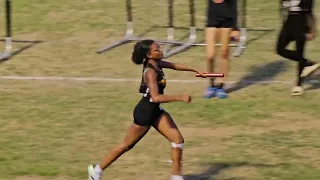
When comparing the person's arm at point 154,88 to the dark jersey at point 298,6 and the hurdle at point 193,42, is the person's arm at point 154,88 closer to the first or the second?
the dark jersey at point 298,6

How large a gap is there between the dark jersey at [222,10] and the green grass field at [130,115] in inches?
45.4

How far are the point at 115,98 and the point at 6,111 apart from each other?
1563 millimetres

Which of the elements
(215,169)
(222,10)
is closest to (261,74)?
(222,10)

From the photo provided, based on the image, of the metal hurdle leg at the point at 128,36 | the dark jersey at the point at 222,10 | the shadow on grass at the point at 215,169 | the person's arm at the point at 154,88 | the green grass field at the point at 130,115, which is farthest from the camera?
the metal hurdle leg at the point at 128,36

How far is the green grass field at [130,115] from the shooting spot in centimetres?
818

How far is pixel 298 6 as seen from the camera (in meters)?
10.6

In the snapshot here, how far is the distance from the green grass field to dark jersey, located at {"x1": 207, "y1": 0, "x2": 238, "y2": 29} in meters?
1.15

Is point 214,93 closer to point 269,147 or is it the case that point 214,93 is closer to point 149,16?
point 269,147

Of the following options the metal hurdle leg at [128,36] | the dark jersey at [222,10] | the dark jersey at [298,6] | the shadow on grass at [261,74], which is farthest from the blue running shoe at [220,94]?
→ the metal hurdle leg at [128,36]

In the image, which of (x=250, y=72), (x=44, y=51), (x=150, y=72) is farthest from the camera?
(x=44, y=51)

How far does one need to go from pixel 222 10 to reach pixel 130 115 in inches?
79.9

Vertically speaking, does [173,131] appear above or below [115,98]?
above

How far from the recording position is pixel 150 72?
276 inches

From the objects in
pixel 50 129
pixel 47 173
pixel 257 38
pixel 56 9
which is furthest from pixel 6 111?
pixel 56 9
